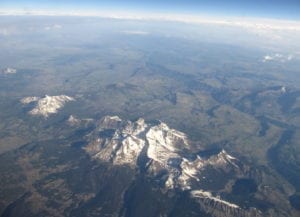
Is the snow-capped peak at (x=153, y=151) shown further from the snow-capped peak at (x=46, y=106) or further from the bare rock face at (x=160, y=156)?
the snow-capped peak at (x=46, y=106)

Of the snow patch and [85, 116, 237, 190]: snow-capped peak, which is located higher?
the snow patch

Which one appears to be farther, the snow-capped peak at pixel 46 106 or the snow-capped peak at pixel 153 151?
the snow-capped peak at pixel 46 106

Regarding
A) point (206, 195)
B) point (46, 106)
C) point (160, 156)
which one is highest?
point (206, 195)

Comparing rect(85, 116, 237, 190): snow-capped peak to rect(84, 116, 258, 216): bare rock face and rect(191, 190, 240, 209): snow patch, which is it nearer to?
rect(84, 116, 258, 216): bare rock face

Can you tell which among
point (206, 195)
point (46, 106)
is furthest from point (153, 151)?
point (46, 106)

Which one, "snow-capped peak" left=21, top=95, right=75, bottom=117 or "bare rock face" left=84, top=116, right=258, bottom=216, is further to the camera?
"snow-capped peak" left=21, top=95, right=75, bottom=117

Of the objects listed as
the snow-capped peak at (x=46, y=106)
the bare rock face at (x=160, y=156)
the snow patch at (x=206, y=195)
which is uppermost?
the snow patch at (x=206, y=195)

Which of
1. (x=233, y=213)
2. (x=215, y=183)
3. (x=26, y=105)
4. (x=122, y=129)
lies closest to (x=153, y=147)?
(x=122, y=129)

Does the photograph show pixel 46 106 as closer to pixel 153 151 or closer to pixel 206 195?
pixel 153 151

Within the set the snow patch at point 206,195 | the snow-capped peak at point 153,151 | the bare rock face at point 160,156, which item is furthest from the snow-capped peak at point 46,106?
the snow patch at point 206,195

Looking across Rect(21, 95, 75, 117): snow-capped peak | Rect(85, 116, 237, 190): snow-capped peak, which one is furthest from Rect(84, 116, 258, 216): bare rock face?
Rect(21, 95, 75, 117): snow-capped peak
